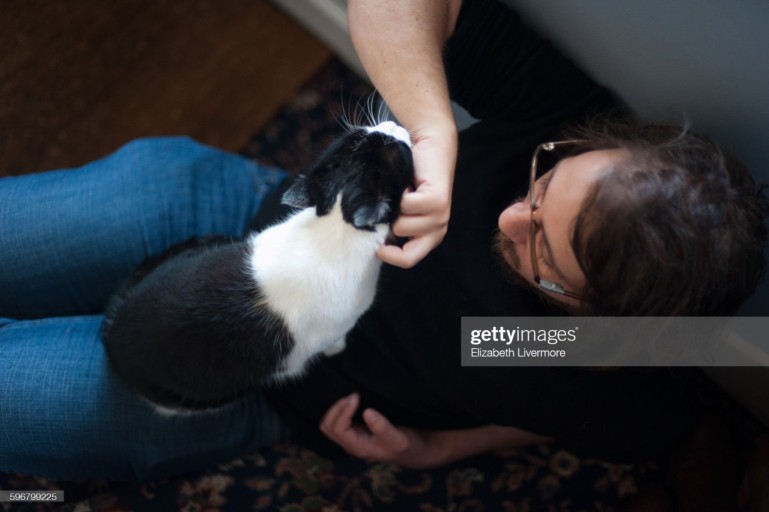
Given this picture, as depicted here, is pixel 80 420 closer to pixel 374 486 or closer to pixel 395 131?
pixel 374 486

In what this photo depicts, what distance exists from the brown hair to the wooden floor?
108cm

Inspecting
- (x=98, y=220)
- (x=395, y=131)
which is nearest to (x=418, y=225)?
(x=395, y=131)

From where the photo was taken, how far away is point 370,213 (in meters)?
0.86

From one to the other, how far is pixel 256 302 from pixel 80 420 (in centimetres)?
35

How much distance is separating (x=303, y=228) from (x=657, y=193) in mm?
520

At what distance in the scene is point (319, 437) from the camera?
1.10 metres

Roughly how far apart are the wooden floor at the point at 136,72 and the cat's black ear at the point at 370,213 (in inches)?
32.2

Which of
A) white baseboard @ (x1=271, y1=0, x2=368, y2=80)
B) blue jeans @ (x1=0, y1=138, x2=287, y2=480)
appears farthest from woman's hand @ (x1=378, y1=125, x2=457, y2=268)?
white baseboard @ (x1=271, y1=0, x2=368, y2=80)

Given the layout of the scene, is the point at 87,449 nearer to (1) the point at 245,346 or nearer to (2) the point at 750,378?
(1) the point at 245,346

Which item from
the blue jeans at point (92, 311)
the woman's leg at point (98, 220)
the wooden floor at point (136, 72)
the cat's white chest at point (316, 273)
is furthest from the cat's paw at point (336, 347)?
the wooden floor at point (136, 72)

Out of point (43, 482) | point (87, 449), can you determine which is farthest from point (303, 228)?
point (43, 482)

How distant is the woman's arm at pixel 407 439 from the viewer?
1.06 meters

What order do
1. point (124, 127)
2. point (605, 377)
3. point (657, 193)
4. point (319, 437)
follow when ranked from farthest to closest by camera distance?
point (124, 127) < point (319, 437) < point (605, 377) < point (657, 193)

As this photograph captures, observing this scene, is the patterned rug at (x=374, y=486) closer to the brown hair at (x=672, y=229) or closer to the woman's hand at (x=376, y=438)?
the woman's hand at (x=376, y=438)
